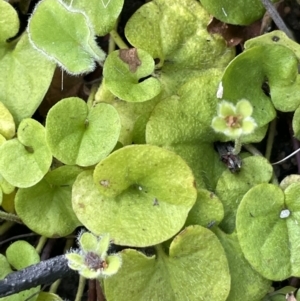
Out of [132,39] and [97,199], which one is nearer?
[97,199]

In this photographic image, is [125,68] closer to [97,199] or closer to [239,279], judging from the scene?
[97,199]

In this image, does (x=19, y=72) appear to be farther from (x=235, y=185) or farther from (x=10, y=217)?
(x=235, y=185)

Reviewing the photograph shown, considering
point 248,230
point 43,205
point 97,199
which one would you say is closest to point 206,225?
point 248,230

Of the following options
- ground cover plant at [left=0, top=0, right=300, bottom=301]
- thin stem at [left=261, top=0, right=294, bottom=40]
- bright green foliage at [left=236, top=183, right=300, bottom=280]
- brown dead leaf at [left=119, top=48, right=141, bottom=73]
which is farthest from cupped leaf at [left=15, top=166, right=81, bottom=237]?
thin stem at [left=261, top=0, right=294, bottom=40]

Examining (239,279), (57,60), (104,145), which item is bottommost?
(239,279)

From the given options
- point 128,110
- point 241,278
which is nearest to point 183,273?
point 241,278

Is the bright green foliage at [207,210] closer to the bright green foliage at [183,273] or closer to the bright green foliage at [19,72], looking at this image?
the bright green foliage at [183,273]
